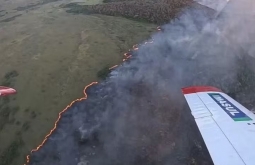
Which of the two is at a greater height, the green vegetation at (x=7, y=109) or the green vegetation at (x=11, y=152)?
the green vegetation at (x=7, y=109)

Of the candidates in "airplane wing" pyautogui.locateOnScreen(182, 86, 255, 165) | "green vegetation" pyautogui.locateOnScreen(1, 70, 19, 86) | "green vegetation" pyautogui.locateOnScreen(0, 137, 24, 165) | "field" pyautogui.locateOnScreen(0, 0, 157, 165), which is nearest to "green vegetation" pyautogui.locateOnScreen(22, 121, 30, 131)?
"field" pyautogui.locateOnScreen(0, 0, 157, 165)

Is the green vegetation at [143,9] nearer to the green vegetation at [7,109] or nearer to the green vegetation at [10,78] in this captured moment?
the green vegetation at [10,78]

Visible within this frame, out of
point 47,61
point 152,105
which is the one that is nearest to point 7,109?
point 47,61

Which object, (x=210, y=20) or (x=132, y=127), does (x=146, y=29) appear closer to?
(x=210, y=20)

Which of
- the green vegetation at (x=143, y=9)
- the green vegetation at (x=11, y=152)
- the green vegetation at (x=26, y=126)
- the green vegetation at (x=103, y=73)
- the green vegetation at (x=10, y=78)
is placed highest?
the green vegetation at (x=143, y=9)

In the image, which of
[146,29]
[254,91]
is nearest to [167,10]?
[146,29]

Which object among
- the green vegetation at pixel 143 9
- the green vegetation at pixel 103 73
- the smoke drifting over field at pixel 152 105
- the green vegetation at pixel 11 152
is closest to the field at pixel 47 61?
the green vegetation at pixel 11 152

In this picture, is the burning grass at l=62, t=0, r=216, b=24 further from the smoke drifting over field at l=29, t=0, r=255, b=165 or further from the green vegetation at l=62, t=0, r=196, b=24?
the smoke drifting over field at l=29, t=0, r=255, b=165
